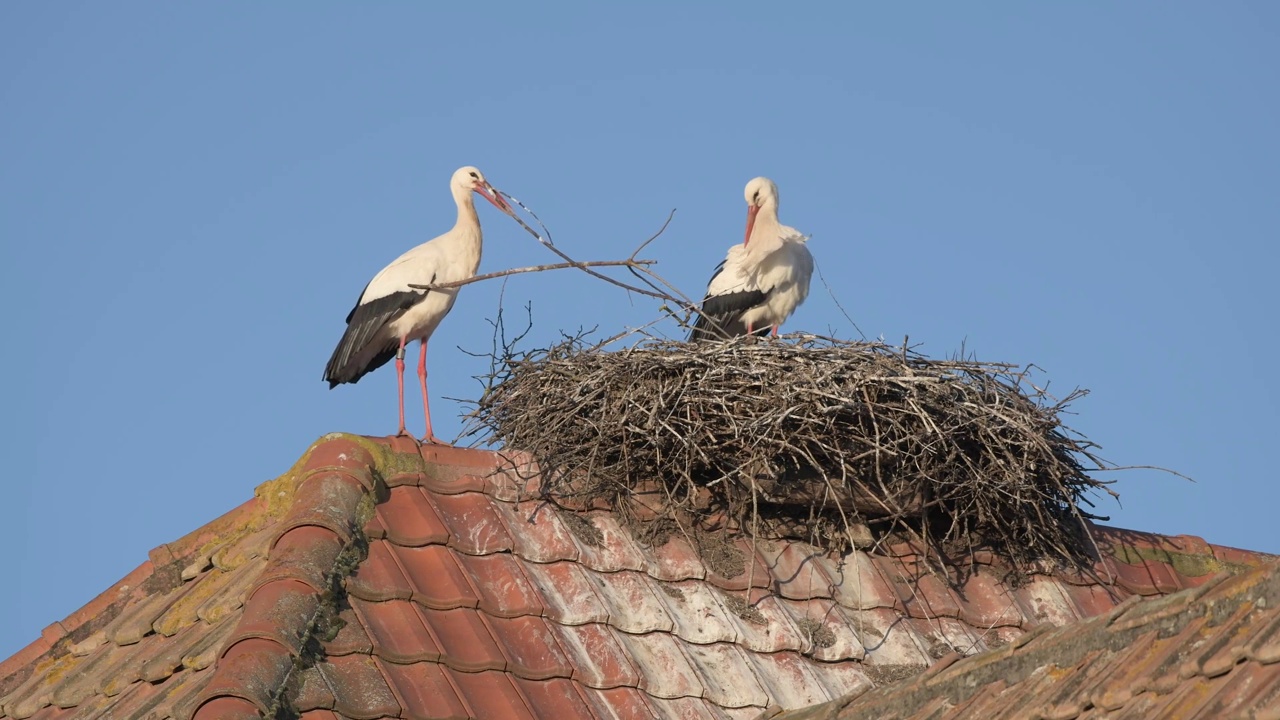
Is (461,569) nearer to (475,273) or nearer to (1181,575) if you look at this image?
(1181,575)

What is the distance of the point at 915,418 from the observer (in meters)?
7.14

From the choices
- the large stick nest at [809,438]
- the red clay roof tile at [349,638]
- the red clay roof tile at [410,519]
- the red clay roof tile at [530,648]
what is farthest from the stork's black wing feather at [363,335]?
the red clay roof tile at [349,638]

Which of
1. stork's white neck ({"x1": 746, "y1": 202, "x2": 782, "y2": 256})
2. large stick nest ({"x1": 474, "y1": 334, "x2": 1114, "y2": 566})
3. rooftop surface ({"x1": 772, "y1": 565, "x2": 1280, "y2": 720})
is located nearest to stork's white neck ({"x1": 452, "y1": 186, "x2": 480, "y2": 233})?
stork's white neck ({"x1": 746, "y1": 202, "x2": 782, "y2": 256})

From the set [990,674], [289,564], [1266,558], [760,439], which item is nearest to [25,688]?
[289,564]

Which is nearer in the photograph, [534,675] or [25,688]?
[534,675]

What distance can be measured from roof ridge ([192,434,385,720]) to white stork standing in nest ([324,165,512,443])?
3.32 metres

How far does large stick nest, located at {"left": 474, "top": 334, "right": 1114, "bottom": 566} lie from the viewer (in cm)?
655

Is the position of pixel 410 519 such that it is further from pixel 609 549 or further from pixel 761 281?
pixel 761 281

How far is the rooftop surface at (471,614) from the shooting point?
16.2 feet

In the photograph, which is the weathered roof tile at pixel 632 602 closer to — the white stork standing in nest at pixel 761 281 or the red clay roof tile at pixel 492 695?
the red clay roof tile at pixel 492 695

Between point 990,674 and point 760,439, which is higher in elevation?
point 760,439

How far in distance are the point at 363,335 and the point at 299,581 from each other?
434 cm

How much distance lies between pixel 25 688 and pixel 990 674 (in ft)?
12.5

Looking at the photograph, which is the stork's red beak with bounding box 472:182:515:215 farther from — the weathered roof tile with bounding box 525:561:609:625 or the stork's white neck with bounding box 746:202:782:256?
the weathered roof tile with bounding box 525:561:609:625
